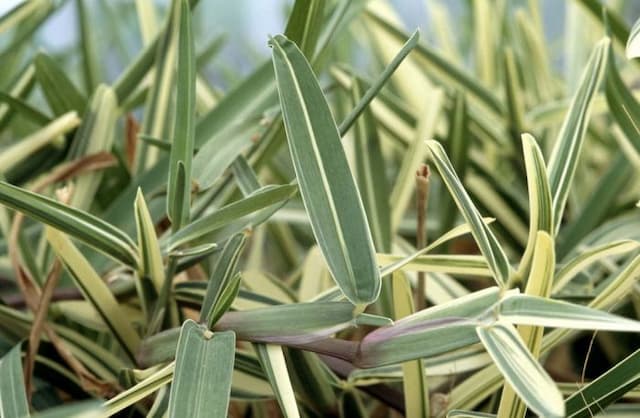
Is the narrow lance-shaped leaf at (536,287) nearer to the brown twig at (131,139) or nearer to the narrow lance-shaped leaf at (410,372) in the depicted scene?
the narrow lance-shaped leaf at (410,372)

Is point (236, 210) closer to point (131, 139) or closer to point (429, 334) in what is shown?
point (429, 334)

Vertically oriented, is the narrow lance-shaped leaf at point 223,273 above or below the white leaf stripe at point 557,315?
above

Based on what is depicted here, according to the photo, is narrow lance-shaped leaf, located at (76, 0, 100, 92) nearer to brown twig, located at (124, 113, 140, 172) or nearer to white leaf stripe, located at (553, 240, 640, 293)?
brown twig, located at (124, 113, 140, 172)

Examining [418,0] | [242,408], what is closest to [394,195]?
[242,408]

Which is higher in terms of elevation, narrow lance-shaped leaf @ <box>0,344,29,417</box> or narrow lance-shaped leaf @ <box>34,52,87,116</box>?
narrow lance-shaped leaf @ <box>34,52,87,116</box>

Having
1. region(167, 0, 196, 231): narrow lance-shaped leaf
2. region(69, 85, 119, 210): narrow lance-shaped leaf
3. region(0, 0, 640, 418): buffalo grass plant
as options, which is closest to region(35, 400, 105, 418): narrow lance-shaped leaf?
region(0, 0, 640, 418): buffalo grass plant

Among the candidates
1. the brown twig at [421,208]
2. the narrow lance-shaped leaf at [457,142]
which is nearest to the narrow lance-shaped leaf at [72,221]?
the brown twig at [421,208]
